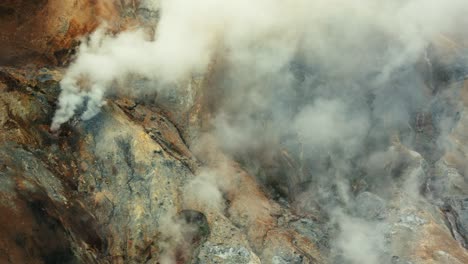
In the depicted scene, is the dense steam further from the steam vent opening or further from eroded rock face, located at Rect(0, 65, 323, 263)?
eroded rock face, located at Rect(0, 65, 323, 263)

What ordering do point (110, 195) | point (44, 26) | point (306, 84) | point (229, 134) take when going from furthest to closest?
1. point (306, 84)
2. point (229, 134)
3. point (44, 26)
4. point (110, 195)

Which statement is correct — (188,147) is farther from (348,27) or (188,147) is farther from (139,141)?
(348,27)

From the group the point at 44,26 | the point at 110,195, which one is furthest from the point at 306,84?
the point at 44,26

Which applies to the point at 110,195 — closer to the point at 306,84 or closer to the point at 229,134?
the point at 229,134

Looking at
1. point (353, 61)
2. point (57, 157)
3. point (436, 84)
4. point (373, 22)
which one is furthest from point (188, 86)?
point (436, 84)

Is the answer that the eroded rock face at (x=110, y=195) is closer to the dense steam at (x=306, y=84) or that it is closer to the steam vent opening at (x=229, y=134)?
the steam vent opening at (x=229, y=134)

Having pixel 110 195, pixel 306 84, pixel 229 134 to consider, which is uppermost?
pixel 306 84
